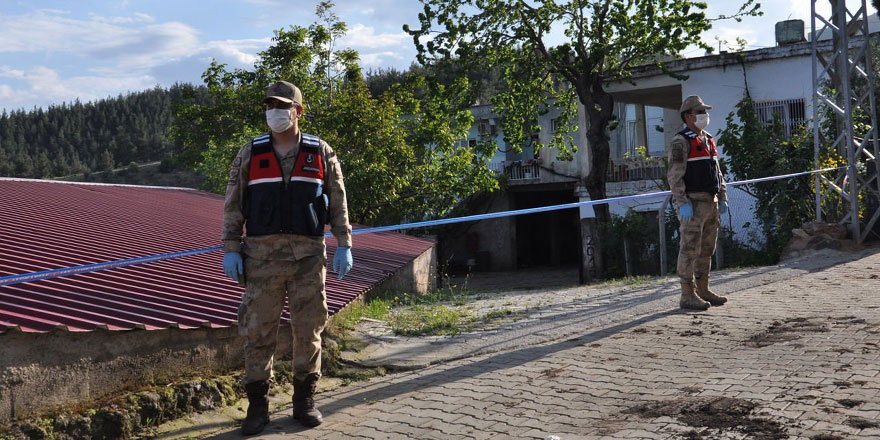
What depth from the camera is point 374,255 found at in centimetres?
1161

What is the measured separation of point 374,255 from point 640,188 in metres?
13.9

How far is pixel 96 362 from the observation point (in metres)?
4.71

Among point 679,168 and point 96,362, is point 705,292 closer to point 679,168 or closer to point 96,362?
point 679,168

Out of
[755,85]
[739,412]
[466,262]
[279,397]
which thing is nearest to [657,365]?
[739,412]

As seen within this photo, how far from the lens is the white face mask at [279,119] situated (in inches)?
192

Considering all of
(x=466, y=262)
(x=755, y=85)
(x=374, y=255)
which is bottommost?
(x=466, y=262)

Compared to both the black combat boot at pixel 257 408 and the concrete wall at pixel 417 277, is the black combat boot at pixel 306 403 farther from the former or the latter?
the concrete wall at pixel 417 277

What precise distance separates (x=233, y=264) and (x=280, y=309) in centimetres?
39

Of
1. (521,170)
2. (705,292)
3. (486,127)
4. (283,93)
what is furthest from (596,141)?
(283,93)

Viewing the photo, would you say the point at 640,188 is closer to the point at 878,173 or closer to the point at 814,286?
the point at 878,173

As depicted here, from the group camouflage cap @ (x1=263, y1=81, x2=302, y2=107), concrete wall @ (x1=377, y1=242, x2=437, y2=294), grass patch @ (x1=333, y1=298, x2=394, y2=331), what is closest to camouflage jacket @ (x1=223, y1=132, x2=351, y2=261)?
camouflage cap @ (x1=263, y1=81, x2=302, y2=107)

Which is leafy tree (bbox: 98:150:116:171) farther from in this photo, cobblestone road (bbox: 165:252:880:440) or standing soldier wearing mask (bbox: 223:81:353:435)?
standing soldier wearing mask (bbox: 223:81:353:435)

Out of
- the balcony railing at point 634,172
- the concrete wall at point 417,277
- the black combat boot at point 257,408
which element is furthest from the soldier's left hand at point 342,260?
the balcony railing at point 634,172

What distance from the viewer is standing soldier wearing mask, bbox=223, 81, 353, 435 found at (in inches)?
190
